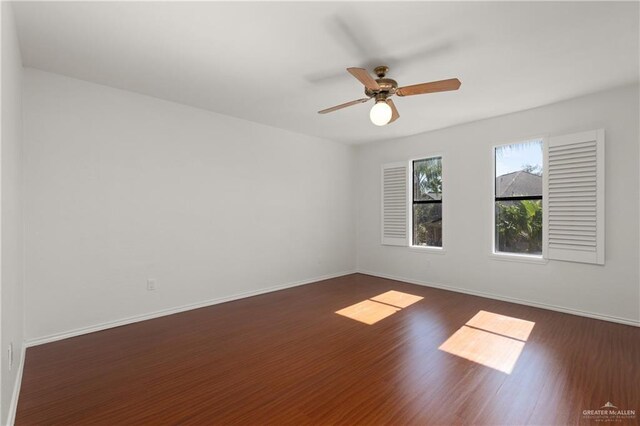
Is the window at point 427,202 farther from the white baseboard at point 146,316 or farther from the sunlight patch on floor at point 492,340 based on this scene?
the white baseboard at point 146,316

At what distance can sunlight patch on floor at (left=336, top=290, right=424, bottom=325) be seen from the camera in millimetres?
3619

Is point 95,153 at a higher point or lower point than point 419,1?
lower

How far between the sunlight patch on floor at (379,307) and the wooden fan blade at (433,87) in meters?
2.44

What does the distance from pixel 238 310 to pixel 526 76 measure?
163 inches

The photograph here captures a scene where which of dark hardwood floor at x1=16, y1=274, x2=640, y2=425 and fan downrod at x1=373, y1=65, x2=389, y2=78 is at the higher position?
fan downrod at x1=373, y1=65, x2=389, y2=78

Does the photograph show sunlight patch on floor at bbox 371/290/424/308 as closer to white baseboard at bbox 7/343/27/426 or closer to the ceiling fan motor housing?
the ceiling fan motor housing

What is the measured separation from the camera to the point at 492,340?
2936mm

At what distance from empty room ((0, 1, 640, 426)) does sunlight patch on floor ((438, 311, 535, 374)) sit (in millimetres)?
32

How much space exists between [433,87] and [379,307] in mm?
2706

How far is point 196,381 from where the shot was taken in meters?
2.27

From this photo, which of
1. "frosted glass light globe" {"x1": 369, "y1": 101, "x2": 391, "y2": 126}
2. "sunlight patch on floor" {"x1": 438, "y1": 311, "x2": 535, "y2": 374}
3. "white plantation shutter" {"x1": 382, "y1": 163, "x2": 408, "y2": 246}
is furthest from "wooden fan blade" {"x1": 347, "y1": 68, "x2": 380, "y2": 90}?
"white plantation shutter" {"x1": 382, "y1": 163, "x2": 408, "y2": 246}

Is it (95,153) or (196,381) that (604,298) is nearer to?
(196,381)

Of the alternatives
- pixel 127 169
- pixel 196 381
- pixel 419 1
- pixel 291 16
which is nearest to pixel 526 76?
pixel 419 1

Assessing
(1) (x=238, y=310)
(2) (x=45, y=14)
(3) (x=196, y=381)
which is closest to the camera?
(2) (x=45, y=14)
